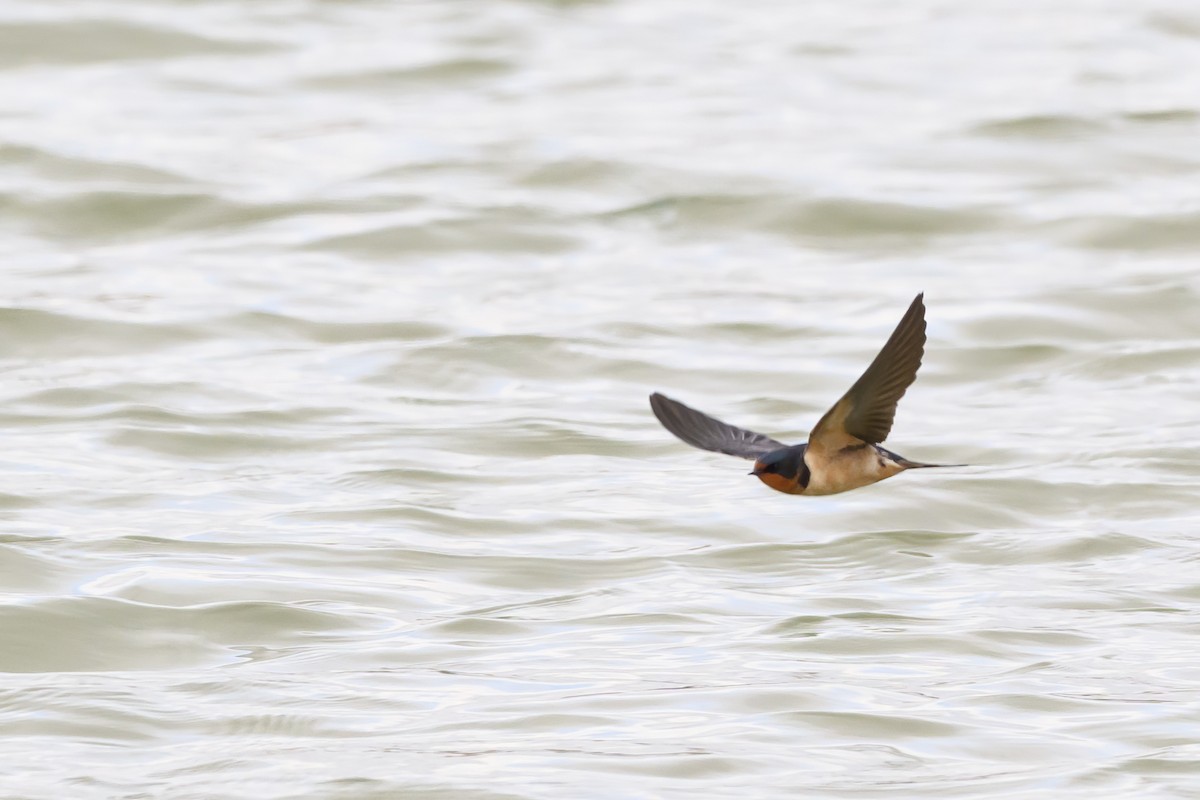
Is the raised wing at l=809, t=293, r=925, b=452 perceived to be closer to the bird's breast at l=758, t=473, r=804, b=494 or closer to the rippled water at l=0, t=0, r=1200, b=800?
the bird's breast at l=758, t=473, r=804, b=494

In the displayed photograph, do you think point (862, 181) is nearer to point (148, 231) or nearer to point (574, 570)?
point (148, 231)

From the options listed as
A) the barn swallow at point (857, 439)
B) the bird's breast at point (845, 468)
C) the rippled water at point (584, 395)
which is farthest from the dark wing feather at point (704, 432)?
the rippled water at point (584, 395)

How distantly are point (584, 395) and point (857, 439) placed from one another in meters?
4.33

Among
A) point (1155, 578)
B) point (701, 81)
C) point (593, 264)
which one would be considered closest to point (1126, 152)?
point (701, 81)

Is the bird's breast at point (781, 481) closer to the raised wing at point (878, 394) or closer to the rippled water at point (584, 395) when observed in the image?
the raised wing at point (878, 394)

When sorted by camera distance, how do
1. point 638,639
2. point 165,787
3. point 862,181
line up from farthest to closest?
point 862,181, point 638,639, point 165,787

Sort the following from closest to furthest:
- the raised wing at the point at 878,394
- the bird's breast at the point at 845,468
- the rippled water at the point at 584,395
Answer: the raised wing at the point at 878,394 < the bird's breast at the point at 845,468 < the rippled water at the point at 584,395

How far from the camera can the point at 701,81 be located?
15852mm

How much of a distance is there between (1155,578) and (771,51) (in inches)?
397

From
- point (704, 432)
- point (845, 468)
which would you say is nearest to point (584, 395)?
point (704, 432)

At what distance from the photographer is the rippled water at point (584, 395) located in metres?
5.64

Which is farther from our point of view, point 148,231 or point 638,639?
point 148,231

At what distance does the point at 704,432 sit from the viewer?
6.05 metres

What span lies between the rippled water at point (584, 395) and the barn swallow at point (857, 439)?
2.02 ft
